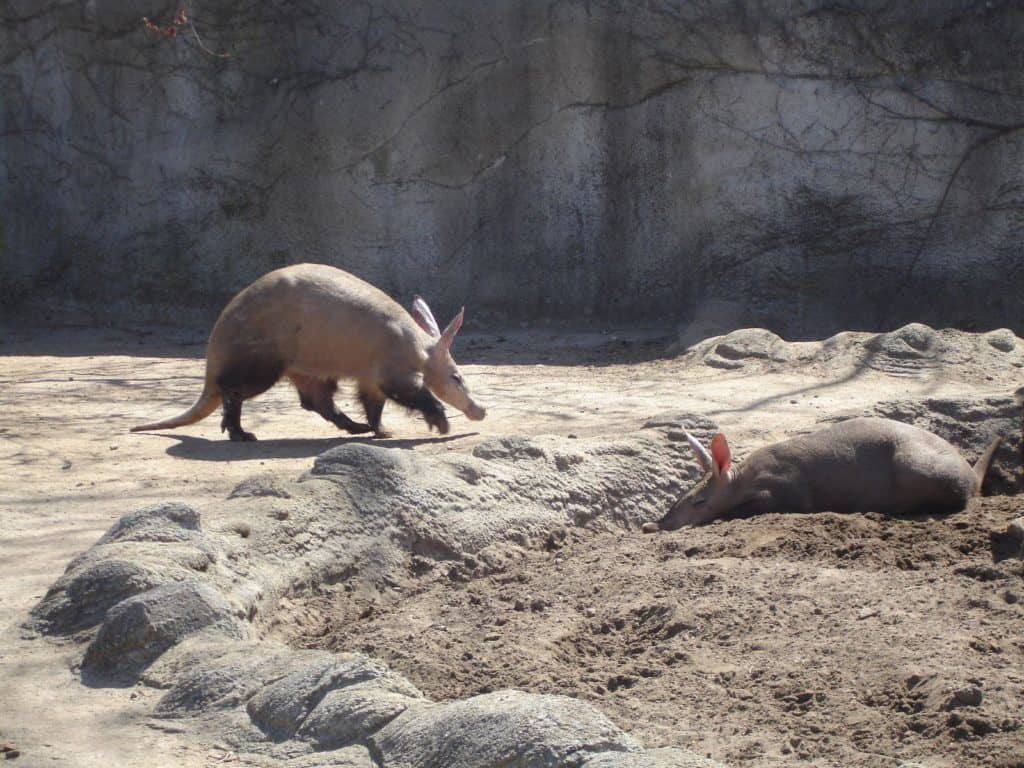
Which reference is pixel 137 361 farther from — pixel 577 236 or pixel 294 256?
pixel 577 236

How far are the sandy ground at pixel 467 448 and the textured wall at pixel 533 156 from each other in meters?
0.83

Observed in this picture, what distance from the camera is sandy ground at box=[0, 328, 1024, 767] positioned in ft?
10.1

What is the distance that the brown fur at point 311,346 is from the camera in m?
7.45

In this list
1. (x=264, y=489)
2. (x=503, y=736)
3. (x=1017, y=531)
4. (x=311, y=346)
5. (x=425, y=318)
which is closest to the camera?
(x=503, y=736)

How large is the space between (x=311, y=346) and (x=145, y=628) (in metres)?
4.16

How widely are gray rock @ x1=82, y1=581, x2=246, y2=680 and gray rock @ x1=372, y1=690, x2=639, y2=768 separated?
3.01ft

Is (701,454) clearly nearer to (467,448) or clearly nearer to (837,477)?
(837,477)

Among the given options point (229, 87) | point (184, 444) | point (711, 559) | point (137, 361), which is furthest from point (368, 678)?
point (229, 87)

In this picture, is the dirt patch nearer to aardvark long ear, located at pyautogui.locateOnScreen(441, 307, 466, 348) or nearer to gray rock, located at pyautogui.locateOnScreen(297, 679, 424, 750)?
gray rock, located at pyautogui.locateOnScreen(297, 679, 424, 750)

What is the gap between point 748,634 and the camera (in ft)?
11.6

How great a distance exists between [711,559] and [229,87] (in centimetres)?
925

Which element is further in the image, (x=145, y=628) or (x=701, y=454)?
(x=701, y=454)

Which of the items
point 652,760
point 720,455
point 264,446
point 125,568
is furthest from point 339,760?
point 264,446

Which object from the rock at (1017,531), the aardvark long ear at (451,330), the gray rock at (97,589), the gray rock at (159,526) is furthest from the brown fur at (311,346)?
the rock at (1017,531)
